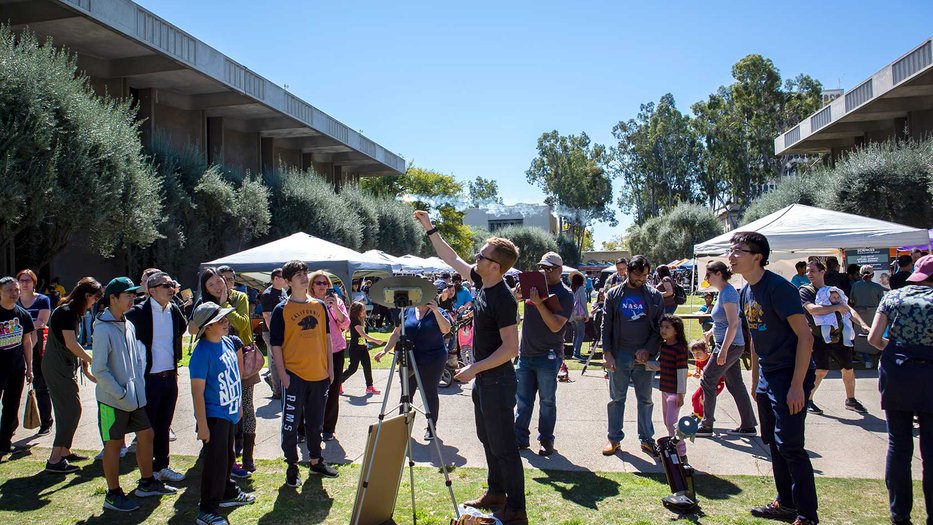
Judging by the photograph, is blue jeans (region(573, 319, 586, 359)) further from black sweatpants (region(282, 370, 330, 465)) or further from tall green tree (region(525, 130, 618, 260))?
tall green tree (region(525, 130, 618, 260))

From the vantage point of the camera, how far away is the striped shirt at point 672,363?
6.01 meters

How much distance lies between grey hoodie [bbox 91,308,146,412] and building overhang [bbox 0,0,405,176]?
15999 millimetres

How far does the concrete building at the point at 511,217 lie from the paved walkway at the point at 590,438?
265 feet

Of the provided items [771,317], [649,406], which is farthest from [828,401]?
[771,317]

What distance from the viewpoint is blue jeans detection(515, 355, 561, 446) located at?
5.98 m

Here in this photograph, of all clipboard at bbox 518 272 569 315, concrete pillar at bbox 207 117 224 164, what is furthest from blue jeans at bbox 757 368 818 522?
concrete pillar at bbox 207 117 224 164

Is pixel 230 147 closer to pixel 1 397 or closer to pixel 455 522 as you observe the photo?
pixel 1 397

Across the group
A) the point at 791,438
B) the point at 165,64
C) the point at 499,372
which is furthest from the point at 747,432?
the point at 165,64

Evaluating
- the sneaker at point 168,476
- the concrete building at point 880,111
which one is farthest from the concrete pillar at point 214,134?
the concrete building at point 880,111

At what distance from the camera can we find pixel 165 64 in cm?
2283

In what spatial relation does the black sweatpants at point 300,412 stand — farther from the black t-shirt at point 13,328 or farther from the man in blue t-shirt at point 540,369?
the black t-shirt at point 13,328

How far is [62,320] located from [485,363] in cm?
414

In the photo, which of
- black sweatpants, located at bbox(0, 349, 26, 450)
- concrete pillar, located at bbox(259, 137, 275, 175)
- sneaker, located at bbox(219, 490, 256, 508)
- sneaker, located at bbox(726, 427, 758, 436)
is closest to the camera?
sneaker, located at bbox(219, 490, 256, 508)

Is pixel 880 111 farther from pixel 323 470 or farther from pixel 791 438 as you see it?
pixel 323 470
